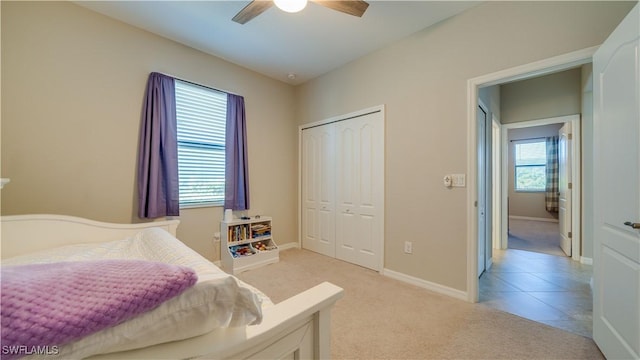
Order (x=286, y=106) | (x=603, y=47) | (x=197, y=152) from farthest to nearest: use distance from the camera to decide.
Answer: (x=286, y=106) < (x=197, y=152) < (x=603, y=47)

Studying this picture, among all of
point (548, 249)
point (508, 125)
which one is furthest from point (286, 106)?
point (548, 249)

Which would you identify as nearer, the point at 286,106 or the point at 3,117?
the point at 3,117

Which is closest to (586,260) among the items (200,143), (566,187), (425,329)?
(566,187)

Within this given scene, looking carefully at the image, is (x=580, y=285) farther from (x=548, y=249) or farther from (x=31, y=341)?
(x=31, y=341)

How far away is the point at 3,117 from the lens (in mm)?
1899

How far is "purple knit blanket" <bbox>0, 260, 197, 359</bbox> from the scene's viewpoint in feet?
1.42

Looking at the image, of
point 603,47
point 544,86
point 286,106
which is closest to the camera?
point 603,47

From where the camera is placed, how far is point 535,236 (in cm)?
478

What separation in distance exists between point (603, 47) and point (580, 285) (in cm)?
236

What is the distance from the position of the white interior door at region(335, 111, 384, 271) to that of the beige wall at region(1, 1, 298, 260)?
183cm

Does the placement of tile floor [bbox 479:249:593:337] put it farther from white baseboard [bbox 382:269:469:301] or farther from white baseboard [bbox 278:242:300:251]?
white baseboard [bbox 278:242:300:251]

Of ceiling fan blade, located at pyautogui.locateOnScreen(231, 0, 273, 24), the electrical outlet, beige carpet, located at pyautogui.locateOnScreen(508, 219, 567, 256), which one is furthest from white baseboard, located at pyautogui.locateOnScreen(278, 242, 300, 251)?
beige carpet, located at pyautogui.locateOnScreen(508, 219, 567, 256)

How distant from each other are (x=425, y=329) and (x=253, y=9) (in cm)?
277

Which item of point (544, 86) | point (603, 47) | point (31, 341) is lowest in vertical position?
point (31, 341)
